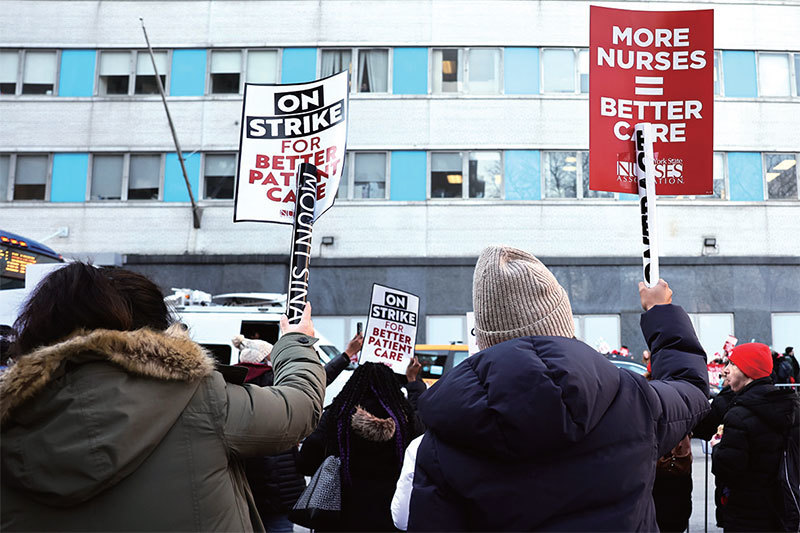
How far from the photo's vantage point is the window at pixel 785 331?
933 inches

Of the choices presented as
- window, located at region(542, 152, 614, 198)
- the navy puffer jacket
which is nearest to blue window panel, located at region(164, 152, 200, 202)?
window, located at region(542, 152, 614, 198)

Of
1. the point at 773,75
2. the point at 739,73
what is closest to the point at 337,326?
the point at 739,73

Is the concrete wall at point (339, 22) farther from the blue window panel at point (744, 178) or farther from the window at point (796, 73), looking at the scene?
the blue window panel at point (744, 178)

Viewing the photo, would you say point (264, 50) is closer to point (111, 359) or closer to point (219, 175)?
point (219, 175)

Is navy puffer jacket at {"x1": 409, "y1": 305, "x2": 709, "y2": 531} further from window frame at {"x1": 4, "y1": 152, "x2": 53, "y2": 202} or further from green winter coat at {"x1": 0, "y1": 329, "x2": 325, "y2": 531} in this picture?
window frame at {"x1": 4, "y1": 152, "x2": 53, "y2": 202}

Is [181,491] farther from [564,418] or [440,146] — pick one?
[440,146]

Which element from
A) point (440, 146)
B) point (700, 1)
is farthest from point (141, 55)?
point (700, 1)

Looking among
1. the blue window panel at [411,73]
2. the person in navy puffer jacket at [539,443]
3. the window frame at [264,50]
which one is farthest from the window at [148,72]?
the person in navy puffer jacket at [539,443]

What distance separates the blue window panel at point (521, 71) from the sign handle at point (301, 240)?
20540 mm

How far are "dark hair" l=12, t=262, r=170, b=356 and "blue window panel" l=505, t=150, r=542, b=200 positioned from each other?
22608 millimetres

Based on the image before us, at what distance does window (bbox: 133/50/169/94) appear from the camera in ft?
82.4

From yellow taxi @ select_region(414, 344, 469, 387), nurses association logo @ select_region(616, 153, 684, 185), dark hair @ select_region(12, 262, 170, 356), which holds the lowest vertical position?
yellow taxi @ select_region(414, 344, 469, 387)

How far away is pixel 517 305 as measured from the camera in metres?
2.26

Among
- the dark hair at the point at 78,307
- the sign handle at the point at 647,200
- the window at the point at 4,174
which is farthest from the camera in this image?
the window at the point at 4,174
